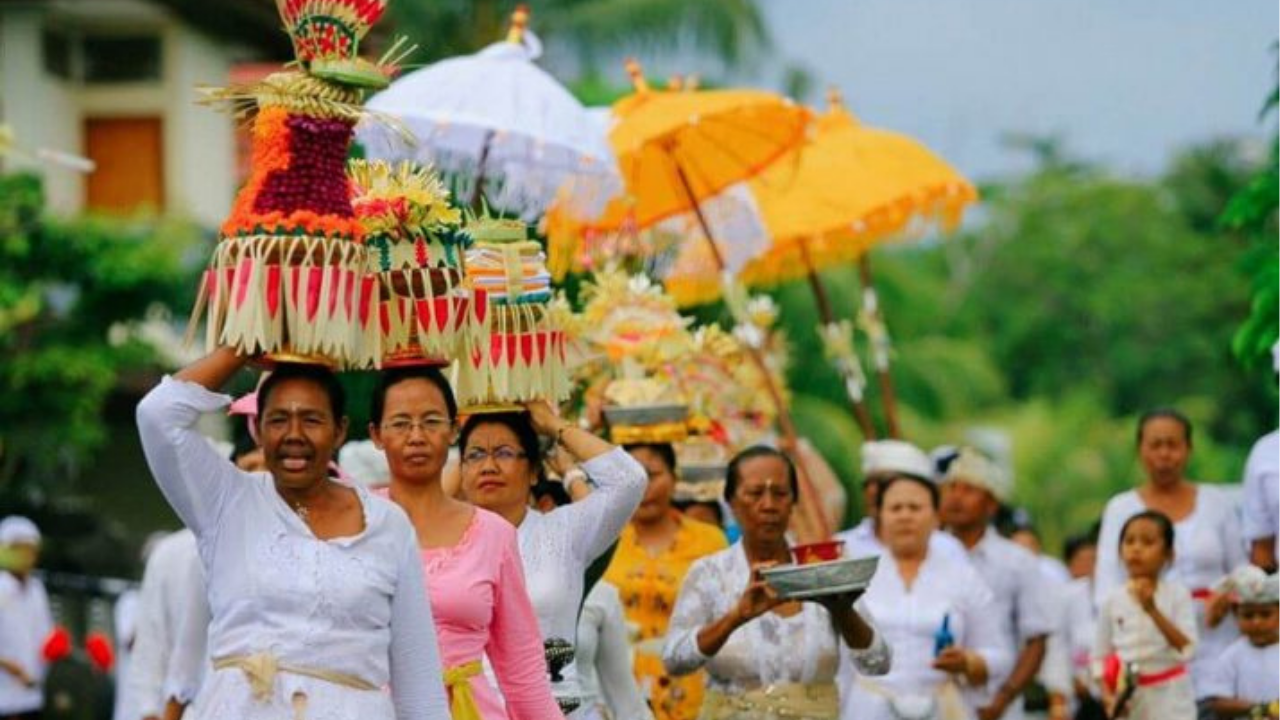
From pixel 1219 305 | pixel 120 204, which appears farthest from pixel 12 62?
pixel 1219 305

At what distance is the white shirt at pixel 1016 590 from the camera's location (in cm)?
1423

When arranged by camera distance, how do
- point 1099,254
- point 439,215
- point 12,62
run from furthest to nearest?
point 1099,254 < point 12,62 < point 439,215

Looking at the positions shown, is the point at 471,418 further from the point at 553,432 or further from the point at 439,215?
the point at 439,215

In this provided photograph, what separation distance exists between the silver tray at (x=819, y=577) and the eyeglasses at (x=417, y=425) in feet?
7.70

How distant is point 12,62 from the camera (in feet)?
122

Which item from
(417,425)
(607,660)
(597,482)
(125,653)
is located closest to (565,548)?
(597,482)

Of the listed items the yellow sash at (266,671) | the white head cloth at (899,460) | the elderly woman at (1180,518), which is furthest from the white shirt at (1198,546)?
the yellow sash at (266,671)

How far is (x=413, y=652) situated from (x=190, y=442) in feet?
2.53

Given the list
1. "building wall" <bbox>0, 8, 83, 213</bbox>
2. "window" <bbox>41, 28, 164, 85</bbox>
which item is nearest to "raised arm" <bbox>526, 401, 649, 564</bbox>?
"building wall" <bbox>0, 8, 83, 213</bbox>

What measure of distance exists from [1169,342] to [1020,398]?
3.43 meters

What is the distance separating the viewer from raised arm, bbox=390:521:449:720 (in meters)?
7.39

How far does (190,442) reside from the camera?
23.4 ft

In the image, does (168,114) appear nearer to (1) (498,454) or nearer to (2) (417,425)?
(1) (498,454)

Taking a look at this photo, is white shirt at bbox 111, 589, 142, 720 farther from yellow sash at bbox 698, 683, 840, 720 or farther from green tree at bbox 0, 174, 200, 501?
green tree at bbox 0, 174, 200, 501
